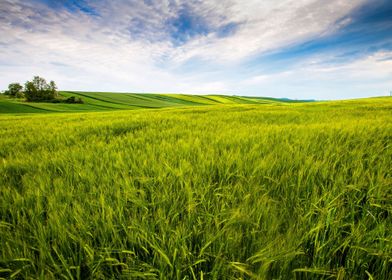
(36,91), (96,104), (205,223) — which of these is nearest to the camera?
(205,223)

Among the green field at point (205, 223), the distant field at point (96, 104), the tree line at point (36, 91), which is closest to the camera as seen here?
the green field at point (205, 223)

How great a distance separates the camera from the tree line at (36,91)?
7006cm

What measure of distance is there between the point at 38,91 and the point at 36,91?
0.60 m

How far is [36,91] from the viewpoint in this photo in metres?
71.2

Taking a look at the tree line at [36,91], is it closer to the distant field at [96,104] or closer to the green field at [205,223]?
the distant field at [96,104]

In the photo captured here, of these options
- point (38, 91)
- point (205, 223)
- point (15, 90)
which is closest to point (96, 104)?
point (38, 91)

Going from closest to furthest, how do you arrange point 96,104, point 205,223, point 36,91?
point 205,223, point 96,104, point 36,91

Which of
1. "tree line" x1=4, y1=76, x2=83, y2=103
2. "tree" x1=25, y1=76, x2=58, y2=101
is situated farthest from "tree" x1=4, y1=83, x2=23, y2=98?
"tree" x1=25, y1=76, x2=58, y2=101

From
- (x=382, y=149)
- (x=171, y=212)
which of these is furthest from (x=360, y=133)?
(x=171, y=212)

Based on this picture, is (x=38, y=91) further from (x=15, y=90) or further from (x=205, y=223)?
(x=205, y=223)

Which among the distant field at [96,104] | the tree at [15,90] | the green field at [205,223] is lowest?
the green field at [205,223]

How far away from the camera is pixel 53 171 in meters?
1.71

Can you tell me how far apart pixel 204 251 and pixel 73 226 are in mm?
639

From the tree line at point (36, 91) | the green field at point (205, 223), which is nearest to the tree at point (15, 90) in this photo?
the tree line at point (36, 91)
